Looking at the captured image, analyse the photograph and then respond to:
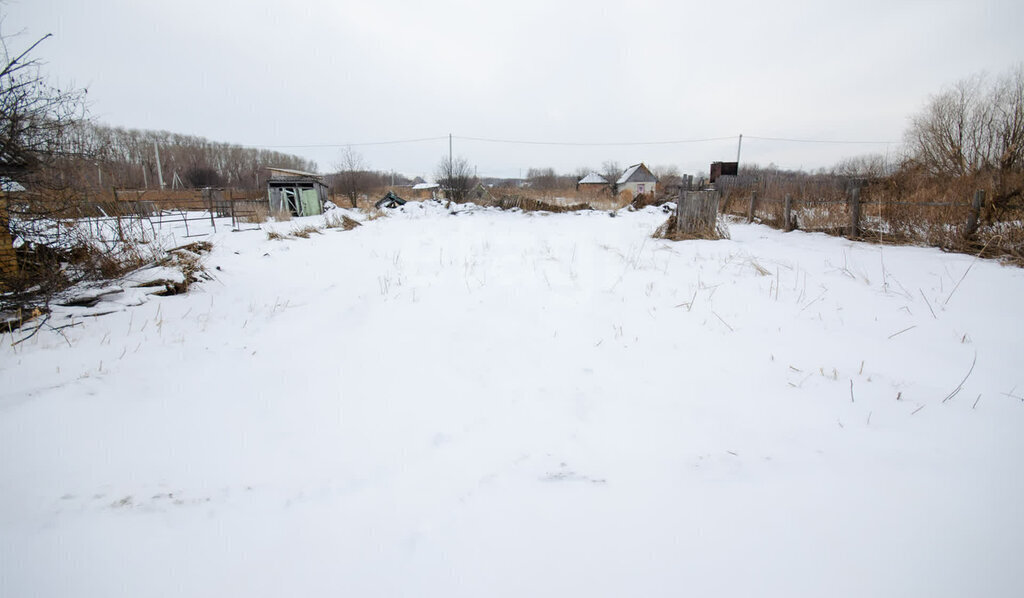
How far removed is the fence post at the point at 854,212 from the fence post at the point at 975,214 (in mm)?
1832

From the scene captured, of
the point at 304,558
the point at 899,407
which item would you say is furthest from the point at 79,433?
the point at 899,407

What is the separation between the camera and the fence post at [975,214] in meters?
6.40

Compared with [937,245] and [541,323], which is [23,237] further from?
[937,245]

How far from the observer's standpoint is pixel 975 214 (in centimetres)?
651

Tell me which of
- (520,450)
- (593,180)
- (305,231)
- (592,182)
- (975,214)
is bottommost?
(520,450)

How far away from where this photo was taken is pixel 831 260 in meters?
5.93

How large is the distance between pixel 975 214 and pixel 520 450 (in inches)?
379

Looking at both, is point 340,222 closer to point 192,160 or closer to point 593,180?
point 593,180

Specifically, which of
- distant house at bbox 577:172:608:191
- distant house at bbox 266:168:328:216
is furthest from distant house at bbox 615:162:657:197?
distant house at bbox 266:168:328:216

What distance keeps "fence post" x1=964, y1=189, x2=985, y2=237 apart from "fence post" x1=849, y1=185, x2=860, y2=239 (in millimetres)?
1832

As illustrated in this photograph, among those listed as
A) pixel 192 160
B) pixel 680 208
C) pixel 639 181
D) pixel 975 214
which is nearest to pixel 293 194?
pixel 680 208

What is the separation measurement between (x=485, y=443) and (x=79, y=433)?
2048 mm

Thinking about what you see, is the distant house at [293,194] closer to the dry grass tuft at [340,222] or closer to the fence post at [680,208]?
the dry grass tuft at [340,222]

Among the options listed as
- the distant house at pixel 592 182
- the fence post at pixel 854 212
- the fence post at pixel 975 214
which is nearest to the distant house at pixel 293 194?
the fence post at pixel 854 212
